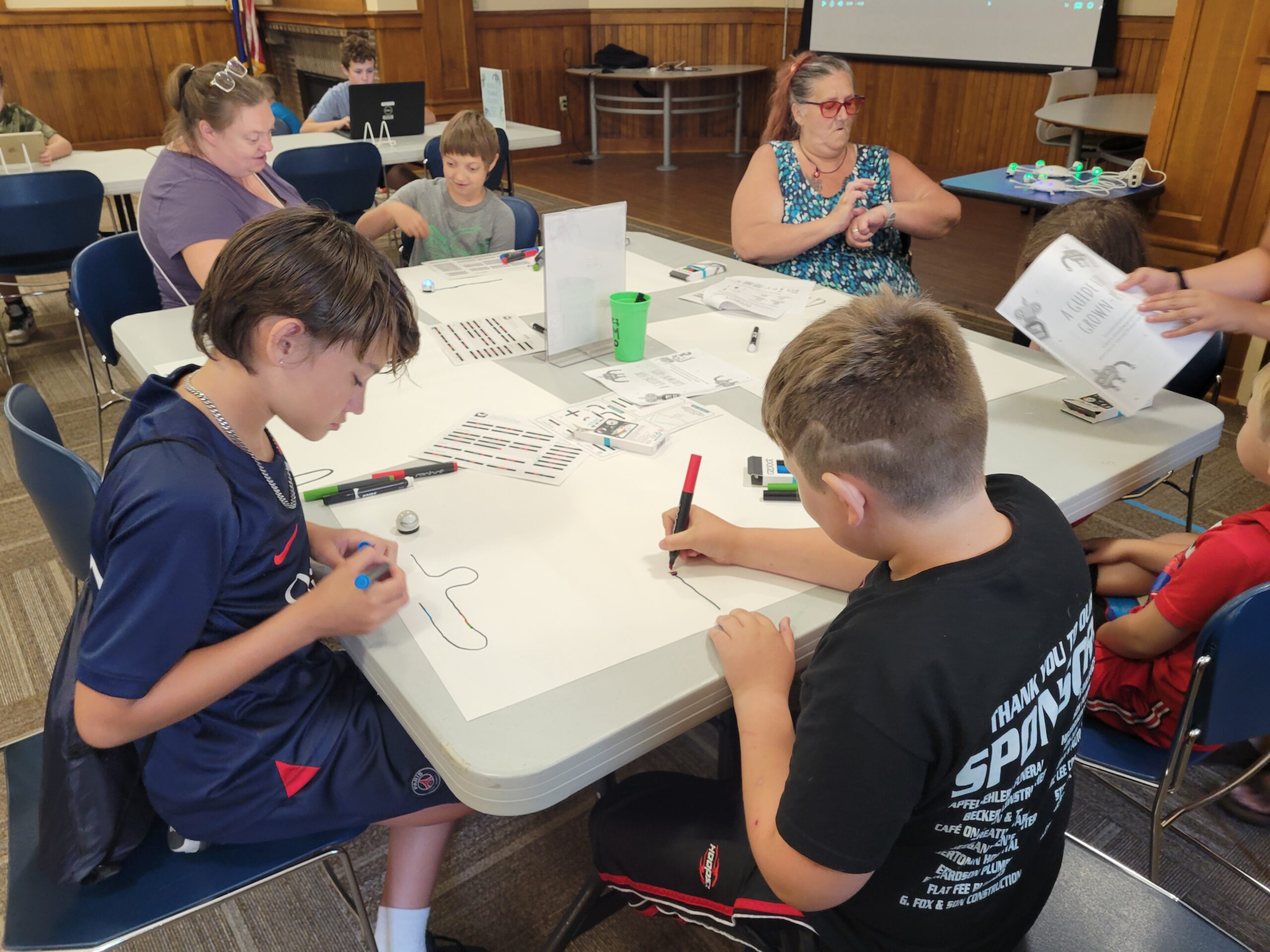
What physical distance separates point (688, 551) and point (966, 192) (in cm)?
297

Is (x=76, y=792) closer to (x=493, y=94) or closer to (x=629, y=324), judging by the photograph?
(x=629, y=324)

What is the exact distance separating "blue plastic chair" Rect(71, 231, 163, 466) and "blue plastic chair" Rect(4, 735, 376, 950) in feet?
4.61

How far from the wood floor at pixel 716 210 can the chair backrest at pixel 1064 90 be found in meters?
0.62

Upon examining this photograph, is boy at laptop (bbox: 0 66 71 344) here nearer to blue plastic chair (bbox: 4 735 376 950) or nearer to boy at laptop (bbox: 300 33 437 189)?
boy at laptop (bbox: 300 33 437 189)

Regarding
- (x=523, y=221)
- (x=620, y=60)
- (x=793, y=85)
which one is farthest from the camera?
(x=620, y=60)

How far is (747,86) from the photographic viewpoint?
7.69m

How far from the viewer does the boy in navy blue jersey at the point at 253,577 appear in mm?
851

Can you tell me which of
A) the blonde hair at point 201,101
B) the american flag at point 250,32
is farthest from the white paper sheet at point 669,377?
the american flag at point 250,32

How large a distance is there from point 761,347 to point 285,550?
1054 millimetres

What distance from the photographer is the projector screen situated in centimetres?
554

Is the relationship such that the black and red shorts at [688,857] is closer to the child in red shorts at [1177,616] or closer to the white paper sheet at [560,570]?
the white paper sheet at [560,570]

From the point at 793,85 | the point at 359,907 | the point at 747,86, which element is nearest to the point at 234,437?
the point at 359,907

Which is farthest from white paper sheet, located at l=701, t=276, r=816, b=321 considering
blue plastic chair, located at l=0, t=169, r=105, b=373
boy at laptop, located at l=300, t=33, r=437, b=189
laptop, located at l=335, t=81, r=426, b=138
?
boy at laptop, located at l=300, t=33, r=437, b=189

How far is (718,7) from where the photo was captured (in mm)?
7562
